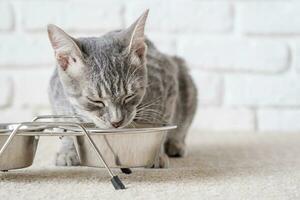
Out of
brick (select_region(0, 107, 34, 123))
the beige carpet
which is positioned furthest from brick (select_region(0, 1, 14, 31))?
the beige carpet

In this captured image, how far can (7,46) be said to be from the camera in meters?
2.19

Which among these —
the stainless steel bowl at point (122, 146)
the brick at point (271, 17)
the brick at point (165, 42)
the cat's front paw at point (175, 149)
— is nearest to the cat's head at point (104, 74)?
the stainless steel bowl at point (122, 146)

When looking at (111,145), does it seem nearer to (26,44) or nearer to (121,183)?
(121,183)

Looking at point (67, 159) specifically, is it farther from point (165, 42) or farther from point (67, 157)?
point (165, 42)

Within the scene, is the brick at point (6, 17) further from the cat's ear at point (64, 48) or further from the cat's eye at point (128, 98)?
the cat's eye at point (128, 98)

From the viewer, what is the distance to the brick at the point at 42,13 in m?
2.19

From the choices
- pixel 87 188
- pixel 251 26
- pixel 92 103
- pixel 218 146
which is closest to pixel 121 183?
pixel 87 188

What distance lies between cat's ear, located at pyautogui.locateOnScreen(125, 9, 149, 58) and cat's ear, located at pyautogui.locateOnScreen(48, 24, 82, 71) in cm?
14

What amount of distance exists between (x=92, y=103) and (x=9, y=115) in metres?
1.09

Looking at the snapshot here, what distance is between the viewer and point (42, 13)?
2195mm

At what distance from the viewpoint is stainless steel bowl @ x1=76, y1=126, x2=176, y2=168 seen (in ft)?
3.58

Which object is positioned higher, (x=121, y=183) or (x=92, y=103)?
(x=92, y=103)

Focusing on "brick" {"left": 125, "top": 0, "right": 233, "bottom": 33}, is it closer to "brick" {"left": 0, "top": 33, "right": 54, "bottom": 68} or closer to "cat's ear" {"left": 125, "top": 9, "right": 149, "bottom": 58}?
"brick" {"left": 0, "top": 33, "right": 54, "bottom": 68}

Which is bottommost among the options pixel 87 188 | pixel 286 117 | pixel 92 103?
pixel 286 117
